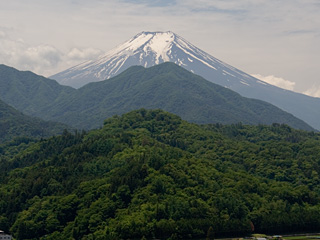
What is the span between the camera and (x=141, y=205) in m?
97.4

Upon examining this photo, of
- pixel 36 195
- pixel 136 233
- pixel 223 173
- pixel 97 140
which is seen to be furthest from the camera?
pixel 97 140

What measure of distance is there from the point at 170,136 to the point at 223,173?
4469cm

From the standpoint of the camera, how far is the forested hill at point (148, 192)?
94250 millimetres

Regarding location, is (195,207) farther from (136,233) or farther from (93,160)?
(93,160)

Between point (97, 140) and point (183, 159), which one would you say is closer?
point (183, 159)

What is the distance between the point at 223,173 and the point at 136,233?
1464 inches

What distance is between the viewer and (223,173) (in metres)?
122

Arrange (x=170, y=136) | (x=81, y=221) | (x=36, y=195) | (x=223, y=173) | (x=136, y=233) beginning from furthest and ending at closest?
(x=170, y=136) → (x=223, y=173) → (x=36, y=195) → (x=81, y=221) → (x=136, y=233)

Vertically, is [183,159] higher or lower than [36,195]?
higher

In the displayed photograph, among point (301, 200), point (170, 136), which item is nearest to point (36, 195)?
point (301, 200)

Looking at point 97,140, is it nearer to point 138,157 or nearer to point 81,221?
point 138,157

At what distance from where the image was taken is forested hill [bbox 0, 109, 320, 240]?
94250 mm

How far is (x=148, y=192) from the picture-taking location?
4018 inches

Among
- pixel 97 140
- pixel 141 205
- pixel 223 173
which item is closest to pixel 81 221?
pixel 141 205
